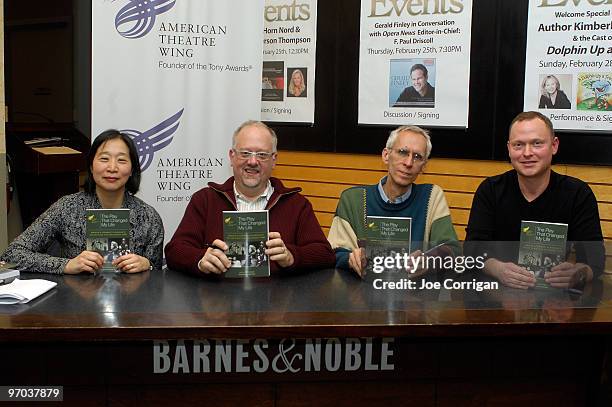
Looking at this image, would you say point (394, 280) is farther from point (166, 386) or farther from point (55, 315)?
point (55, 315)

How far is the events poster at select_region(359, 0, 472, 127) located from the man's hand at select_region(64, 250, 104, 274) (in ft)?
9.83

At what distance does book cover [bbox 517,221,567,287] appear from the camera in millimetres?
2391

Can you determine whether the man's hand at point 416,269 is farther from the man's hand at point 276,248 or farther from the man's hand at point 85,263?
the man's hand at point 85,263

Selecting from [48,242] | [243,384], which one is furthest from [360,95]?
[243,384]

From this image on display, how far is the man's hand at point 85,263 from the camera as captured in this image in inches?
103

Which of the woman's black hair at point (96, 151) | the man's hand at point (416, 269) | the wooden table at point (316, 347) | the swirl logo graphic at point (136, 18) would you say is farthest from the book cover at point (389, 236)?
the swirl logo graphic at point (136, 18)

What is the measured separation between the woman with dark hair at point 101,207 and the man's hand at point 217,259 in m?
0.32

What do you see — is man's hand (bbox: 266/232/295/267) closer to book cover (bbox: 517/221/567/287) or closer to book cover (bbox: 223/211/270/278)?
book cover (bbox: 223/211/270/278)

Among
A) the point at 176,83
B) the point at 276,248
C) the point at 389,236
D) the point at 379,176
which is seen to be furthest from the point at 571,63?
the point at 276,248

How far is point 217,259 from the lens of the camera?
2525 mm

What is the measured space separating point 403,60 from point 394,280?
3038 mm

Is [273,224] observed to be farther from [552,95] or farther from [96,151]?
[552,95]

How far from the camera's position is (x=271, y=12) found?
5602mm

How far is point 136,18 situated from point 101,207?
1.48 meters
